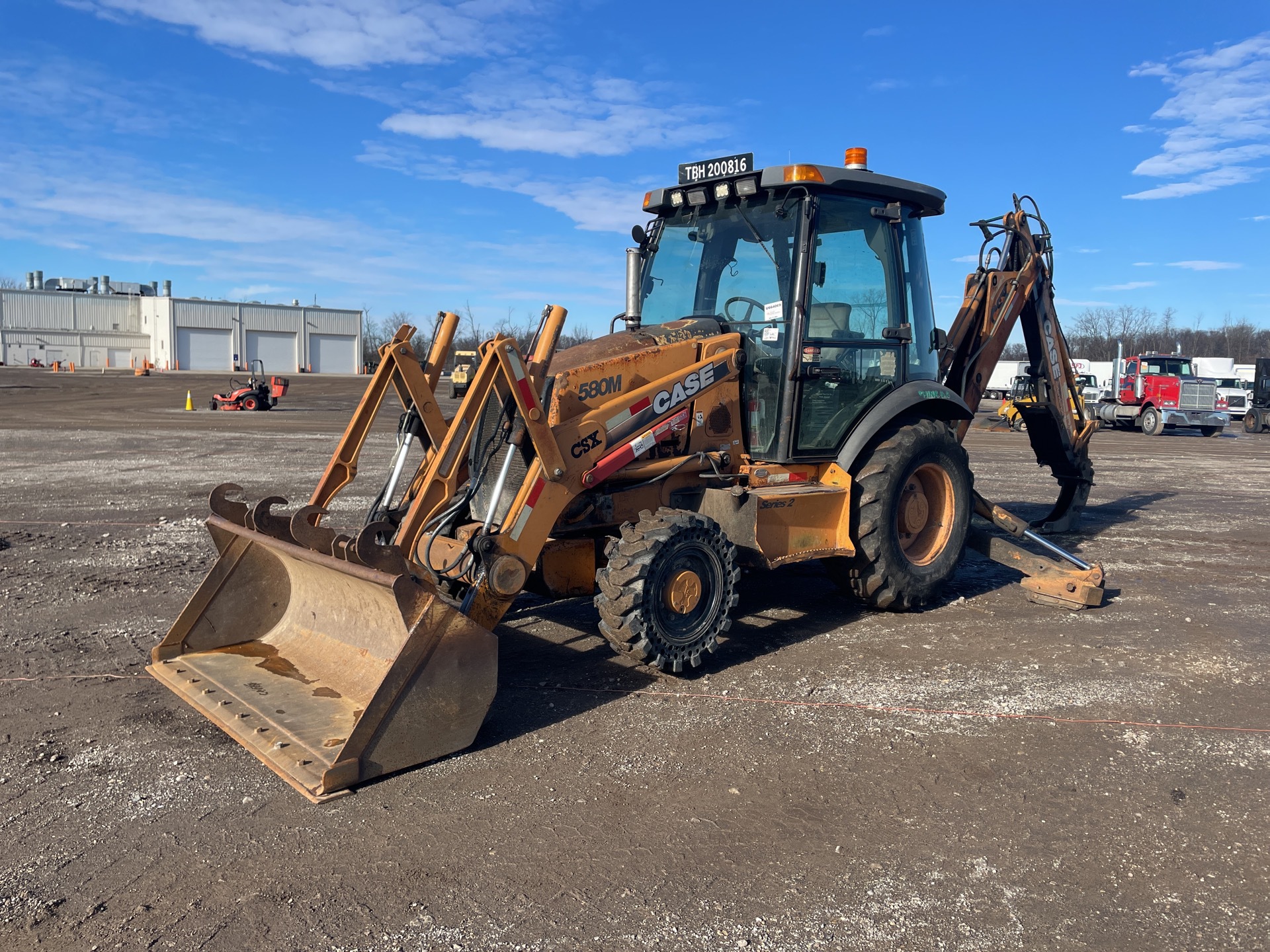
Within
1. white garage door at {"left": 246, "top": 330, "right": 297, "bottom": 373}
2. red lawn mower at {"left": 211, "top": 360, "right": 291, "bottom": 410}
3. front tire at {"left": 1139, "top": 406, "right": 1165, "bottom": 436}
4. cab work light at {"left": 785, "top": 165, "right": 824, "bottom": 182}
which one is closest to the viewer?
cab work light at {"left": 785, "top": 165, "right": 824, "bottom": 182}

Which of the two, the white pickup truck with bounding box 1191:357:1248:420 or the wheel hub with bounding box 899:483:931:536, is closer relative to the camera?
the wheel hub with bounding box 899:483:931:536

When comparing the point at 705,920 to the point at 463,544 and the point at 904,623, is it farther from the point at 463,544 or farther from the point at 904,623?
the point at 904,623

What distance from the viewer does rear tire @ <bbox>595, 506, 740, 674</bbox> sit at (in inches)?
195

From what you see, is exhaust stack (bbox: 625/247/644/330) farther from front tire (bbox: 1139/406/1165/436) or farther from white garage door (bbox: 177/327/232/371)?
white garage door (bbox: 177/327/232/371)

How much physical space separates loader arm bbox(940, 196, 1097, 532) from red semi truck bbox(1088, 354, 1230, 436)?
856 inches

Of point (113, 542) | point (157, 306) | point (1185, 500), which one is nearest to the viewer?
point (113, 542)

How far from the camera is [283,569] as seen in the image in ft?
18.2

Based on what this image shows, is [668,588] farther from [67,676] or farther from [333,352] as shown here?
[333,352]

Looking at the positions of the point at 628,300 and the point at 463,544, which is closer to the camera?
the point at 463,544

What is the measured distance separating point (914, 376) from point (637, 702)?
11.1ft

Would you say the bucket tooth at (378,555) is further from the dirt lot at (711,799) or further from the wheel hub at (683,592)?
the wheel hub at (683,592)

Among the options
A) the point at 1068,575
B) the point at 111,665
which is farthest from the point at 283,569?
the point at 1068,575

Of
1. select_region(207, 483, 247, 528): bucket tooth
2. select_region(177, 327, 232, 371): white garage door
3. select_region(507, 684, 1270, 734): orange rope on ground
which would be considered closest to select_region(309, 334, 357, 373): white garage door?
select_region(177, 327, 232, 371): white garage door

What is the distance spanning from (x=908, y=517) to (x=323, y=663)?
412cm
